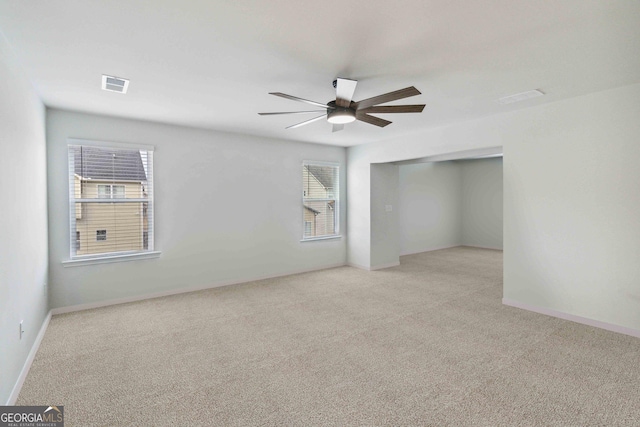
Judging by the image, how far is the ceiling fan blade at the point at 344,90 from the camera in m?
2.50

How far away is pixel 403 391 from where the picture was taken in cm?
226

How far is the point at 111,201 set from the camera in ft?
13.8

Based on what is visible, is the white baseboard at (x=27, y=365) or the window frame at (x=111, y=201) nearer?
the white baseboard at (x=27, y=365)

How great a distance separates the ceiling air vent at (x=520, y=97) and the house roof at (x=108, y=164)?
4.69 meters

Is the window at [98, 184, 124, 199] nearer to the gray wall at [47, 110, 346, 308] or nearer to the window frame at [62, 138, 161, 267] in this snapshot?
the window frame at [62, 138, 161, 267]

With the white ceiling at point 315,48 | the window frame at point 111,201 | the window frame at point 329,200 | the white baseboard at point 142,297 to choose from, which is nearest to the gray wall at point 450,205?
the window frame at point 329,200

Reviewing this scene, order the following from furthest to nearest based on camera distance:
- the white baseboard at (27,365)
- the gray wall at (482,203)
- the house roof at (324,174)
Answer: the gray wall at (482,203)
the house roof at (324,174)
the white baseboard at (27,365)

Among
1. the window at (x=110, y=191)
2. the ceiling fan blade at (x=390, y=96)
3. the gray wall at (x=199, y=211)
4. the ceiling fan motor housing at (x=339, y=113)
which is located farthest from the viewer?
the window at (x=110, y=191)

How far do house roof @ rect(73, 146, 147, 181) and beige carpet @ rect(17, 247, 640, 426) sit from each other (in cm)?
174

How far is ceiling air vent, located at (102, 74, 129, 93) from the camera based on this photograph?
291 cm

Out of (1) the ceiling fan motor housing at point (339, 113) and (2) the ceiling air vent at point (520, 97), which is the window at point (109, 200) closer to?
(1) the ceiling fan motor housing at point (339, 113)

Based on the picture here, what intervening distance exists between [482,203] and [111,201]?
8569 mm

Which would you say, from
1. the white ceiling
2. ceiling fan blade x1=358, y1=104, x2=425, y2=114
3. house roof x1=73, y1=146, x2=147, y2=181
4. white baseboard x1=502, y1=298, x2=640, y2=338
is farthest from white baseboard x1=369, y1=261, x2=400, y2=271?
house roof x1=73, y1=146, x2=147, y2=181

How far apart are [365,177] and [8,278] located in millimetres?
5192
